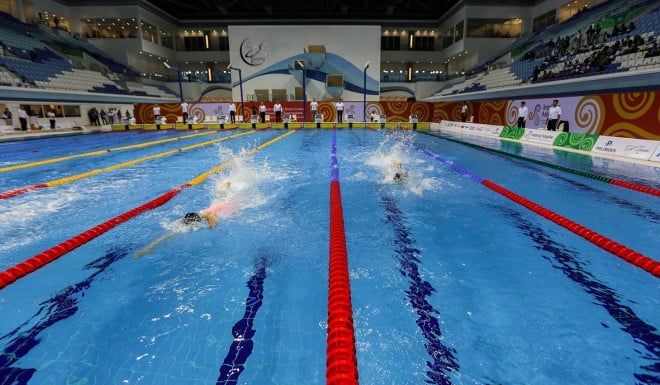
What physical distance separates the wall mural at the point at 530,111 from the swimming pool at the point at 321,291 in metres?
5.73

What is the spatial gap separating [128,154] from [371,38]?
20.6 m

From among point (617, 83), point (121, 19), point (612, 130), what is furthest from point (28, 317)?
point (121, 19)

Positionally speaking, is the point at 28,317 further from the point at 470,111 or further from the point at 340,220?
the point at 470,111

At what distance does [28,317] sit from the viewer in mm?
2227

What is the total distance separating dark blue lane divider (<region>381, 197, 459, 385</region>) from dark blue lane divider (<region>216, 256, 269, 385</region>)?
38.1 inches

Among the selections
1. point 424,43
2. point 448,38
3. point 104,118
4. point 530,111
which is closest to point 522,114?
point 530,111

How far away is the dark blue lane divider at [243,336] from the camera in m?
1.77

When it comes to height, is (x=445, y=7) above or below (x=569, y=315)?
above

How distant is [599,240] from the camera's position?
3363mm

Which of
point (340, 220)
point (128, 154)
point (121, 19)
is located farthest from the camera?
point (121, 19)

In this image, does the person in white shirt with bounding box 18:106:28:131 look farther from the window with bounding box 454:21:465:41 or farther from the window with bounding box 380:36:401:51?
the window with bounding box 454:21:465:41

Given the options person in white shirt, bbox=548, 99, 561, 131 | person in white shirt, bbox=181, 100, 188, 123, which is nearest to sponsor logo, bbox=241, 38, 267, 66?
person in white shirt, bbox=181, 100, 188, 123

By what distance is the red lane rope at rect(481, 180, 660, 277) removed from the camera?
2854mm

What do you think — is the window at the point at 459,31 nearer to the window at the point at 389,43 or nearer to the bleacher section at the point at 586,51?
the bleacher section at the point at 586,51
